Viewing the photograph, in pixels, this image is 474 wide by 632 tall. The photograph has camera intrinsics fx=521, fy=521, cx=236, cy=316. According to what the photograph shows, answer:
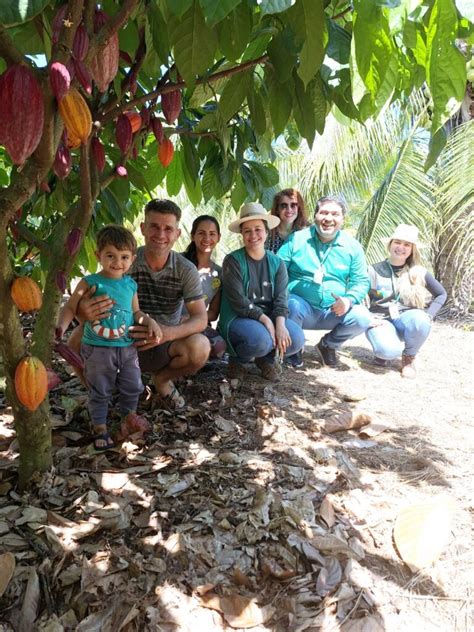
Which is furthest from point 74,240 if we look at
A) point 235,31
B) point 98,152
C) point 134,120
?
point 235,31

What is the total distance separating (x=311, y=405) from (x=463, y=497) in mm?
932

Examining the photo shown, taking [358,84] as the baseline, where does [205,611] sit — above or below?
below

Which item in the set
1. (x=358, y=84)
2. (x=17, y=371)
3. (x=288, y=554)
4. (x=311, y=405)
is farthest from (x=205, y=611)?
(x=311, y=405)

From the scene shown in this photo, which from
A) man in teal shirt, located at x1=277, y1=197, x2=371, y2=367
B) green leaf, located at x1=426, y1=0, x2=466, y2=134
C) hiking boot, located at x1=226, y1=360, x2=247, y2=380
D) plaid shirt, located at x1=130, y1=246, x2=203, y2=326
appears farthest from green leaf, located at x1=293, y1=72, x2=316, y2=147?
man in teal shirt, located at x1=277, y1=197, x2=371, y2=367

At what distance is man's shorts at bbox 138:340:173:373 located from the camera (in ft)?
7.84

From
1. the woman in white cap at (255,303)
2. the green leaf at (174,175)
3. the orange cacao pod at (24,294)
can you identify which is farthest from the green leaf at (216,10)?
the woman in white cap at (255,303)

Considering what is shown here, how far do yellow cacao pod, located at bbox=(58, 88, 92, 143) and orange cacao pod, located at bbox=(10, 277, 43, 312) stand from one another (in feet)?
1.50

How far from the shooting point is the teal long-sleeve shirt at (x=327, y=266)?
3.36 meters

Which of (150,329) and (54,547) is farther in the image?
(150,329)

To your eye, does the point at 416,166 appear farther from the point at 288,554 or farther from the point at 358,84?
the point at 358,84

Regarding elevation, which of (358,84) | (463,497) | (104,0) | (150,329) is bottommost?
(463,497)

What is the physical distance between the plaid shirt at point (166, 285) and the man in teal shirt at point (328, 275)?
105 centimetres

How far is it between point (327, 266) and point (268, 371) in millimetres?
865

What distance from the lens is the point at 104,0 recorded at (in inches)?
48.2
